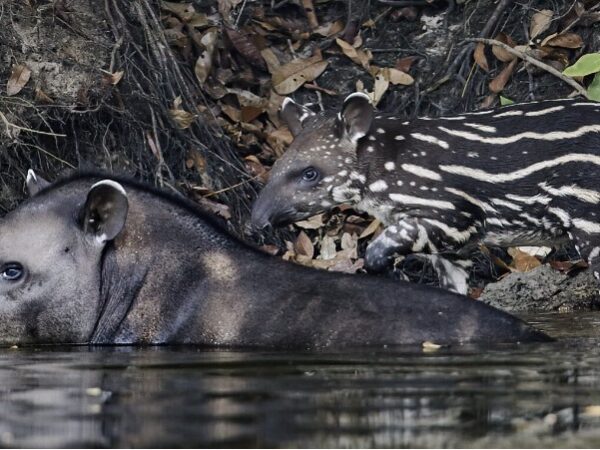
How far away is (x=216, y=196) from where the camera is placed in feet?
39.4

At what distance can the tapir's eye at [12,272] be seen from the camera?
781 centimetres

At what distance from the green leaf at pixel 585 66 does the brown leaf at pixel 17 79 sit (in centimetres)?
453

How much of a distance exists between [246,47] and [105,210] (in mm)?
5944

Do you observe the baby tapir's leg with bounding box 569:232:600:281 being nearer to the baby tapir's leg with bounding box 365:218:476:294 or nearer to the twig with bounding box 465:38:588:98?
the baby tapir's leg with bounding box 365:218:476:294

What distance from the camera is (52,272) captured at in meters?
7.84

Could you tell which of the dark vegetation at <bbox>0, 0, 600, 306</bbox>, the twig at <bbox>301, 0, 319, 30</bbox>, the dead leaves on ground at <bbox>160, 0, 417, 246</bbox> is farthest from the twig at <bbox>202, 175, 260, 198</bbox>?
the twig at <bbox>301, 0, 319, 30</bbox>

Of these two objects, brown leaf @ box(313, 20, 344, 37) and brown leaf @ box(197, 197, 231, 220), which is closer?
brown leaf @ box(197, 197, 231, 220)

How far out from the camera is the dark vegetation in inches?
452

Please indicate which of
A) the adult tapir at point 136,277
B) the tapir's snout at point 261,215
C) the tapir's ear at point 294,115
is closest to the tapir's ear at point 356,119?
the tapir's ear at point 294,115

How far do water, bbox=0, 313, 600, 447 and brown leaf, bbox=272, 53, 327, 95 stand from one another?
20.2 feet

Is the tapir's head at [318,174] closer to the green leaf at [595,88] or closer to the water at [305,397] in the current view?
the green leaf at [595,88]

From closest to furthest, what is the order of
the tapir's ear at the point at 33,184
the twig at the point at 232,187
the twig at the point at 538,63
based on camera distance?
the tapir's ear at the point at 33,184, the twig at the point at 232,187, the twig at the point at 538,63

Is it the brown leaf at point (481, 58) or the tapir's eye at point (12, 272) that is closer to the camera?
the tapir's eye at point (12, 272)

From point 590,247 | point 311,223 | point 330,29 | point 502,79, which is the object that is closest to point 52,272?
point 590,247
